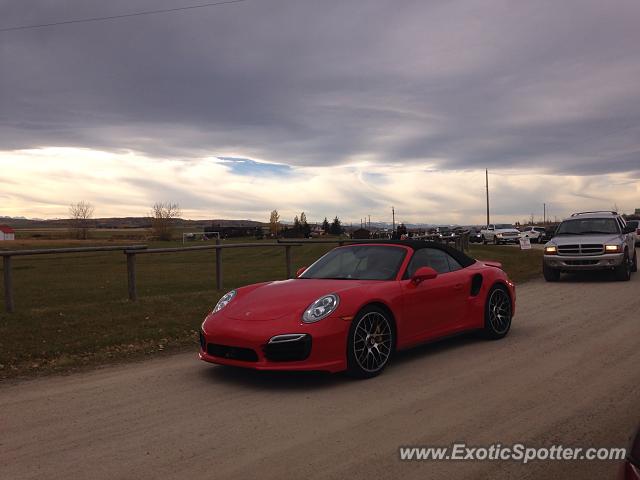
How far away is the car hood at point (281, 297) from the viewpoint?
593 cm

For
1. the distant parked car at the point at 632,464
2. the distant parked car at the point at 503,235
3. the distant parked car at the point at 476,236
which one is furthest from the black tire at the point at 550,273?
the distant parked car at the point at 476,236

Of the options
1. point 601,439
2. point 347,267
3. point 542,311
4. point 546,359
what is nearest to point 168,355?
point 347,267

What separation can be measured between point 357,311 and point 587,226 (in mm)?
12940

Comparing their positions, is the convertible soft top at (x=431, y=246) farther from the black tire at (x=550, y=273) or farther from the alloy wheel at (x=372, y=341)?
the black tire at (x=550, y=273)

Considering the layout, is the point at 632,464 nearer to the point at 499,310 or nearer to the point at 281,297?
the point at 281,297

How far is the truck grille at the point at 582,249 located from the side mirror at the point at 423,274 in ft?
33.7

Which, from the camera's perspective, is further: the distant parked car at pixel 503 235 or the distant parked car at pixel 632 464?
the distant parked car at pixel 503 235

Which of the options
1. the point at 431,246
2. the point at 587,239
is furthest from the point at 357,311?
the point at 587,239

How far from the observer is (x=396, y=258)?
7.01 m

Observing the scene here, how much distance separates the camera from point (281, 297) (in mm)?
6238

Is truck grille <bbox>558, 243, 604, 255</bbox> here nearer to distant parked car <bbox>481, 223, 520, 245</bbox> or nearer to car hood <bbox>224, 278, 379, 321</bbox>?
car hood <bbox>224, 278, 379, 321</bbox>

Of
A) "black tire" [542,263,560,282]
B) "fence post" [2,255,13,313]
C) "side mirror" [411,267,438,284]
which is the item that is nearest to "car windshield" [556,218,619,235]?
"black tire" [542,263,560,282]

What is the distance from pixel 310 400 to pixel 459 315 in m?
2.74

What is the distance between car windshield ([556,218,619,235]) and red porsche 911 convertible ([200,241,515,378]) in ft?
32.4
